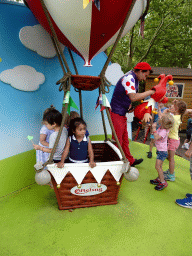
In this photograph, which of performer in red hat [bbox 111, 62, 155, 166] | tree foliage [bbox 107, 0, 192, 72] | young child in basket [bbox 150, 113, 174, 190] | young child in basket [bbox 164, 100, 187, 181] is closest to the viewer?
performer in red hat [bbox 111, 62, 155, 166]

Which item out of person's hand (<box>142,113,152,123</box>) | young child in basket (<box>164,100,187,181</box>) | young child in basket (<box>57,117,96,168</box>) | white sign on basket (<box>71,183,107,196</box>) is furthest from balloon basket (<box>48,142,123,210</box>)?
young child in basket (<box>164,100,187,181</box>)

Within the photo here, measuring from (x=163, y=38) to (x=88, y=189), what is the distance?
11044 mm

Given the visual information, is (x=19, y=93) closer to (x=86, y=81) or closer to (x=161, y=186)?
(x=86, y=81)

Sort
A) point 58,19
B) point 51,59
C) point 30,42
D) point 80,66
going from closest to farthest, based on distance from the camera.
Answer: point 58,19 → point 30,42 → point 51,59 → point 80,66

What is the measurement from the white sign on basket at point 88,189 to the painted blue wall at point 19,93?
88 cm

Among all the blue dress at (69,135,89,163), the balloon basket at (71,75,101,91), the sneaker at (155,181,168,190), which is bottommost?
the sneaker at (155,181,168,190)

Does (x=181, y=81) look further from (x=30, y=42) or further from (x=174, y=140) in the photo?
(x=30, y=42)

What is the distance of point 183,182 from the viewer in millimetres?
2648

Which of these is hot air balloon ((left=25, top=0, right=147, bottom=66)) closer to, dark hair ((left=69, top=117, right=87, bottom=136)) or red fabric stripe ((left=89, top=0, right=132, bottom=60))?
red fabric stripe ((left=89, top=0, right=132, bottom=60))

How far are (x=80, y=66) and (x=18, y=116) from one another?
3.99 feet

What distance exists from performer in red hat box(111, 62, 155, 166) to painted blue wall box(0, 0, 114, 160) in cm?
82

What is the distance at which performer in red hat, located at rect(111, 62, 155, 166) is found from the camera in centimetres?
203

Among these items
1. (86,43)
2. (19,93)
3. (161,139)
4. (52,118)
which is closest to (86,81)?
(86,43)

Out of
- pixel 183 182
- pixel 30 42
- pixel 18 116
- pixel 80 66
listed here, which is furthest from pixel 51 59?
pixel 183 182
